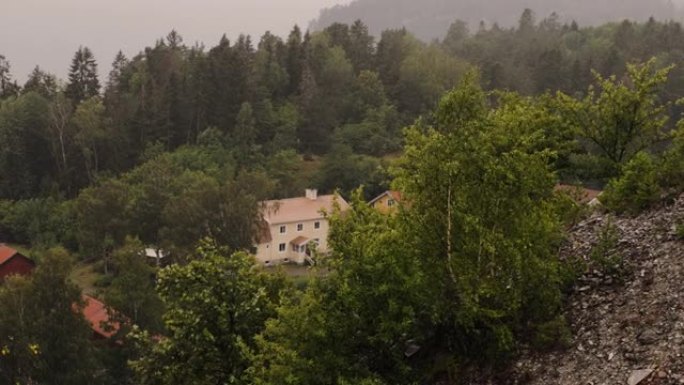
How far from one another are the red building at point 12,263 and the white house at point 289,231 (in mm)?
18695

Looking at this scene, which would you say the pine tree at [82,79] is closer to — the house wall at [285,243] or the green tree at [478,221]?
the house wall at [285,243]

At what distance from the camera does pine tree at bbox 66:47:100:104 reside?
8638cm

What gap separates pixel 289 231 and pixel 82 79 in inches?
1680

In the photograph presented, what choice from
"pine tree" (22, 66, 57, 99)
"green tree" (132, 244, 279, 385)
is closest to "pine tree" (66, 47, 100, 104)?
"pine tree" (22, 66, 57, 99)

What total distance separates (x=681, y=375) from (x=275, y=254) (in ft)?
168

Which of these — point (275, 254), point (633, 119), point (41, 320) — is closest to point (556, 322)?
point (633, 119)

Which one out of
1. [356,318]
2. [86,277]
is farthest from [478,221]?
[86,277]

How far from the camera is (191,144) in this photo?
80.2m

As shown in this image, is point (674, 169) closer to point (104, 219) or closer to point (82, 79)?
point (104, 219)

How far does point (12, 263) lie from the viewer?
162 ft

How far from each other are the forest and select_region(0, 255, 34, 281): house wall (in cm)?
695

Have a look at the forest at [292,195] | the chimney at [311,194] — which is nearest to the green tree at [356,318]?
the forest at [292,195]

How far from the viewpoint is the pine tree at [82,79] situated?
86375mm

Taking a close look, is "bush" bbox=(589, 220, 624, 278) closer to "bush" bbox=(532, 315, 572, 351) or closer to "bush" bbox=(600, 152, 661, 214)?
"bush" bbox=(600, 152, 661, 214)
